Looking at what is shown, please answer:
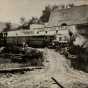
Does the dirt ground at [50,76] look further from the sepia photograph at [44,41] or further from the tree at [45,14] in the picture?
the tree at [45,14]

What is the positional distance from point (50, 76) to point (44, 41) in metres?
0.41

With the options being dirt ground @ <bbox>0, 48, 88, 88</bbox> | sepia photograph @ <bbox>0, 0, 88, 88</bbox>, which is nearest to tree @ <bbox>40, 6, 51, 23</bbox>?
sepia photograph @ <bbox>0, 0, 88, 88</bbox>

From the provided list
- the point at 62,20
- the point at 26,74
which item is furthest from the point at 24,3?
the point at 26,74

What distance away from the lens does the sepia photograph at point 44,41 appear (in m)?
2.32

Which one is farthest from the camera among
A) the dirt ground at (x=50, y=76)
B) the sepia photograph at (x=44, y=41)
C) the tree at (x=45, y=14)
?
the tree at (x=45, y=14)

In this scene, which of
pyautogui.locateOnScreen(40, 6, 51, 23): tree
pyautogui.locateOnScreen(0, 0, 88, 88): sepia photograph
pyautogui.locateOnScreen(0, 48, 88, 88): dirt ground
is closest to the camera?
pyautogui.locateOnScreen(0, 48, 88, 88): dirt ground

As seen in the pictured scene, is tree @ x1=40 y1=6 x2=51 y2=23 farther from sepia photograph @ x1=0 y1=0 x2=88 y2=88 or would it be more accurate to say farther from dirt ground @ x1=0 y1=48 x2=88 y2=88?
dirt ground @ x1=0 y1=48 x2=88 y2=88

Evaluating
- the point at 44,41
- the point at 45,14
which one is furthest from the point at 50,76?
the point at 45,14

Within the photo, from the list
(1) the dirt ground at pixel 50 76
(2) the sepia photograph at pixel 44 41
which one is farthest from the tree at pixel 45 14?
(1) the dirt ground at pixel 50 76

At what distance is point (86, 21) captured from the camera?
2.52m

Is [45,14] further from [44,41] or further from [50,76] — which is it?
[50,76]

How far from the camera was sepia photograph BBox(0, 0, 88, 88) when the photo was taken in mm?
2324

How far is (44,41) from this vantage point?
8.22 feet

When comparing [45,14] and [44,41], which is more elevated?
[45,14]
